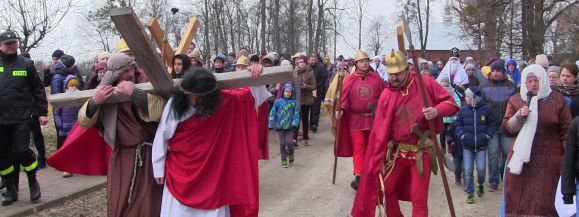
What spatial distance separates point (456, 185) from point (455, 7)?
2349 cm

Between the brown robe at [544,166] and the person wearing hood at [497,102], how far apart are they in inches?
98.2

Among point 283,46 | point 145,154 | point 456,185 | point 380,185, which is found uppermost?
point 283,46

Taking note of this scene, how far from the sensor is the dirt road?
21.9ft

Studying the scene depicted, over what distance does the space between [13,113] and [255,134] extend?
9.78 feet

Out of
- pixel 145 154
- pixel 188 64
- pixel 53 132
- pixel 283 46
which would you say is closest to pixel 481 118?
pixel 188 64

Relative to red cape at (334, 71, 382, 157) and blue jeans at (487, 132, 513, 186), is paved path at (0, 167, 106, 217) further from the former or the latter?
blue jeans at (487, 132, 513, 186)

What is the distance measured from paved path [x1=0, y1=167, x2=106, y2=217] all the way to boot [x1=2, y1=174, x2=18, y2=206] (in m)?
0.06

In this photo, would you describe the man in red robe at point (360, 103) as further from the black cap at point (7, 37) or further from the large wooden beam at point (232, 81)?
the black cap at point (7, 37)

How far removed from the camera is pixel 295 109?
10023 mm

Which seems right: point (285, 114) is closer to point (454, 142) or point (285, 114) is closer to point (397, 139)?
point (454, 142)

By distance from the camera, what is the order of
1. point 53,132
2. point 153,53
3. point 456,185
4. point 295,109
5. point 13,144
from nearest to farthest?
1. point 153,53
2. point 13,144
3. point 456,185
4. point 295,109
5. point 53,132

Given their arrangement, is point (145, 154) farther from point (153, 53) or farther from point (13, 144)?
point (13, 144)

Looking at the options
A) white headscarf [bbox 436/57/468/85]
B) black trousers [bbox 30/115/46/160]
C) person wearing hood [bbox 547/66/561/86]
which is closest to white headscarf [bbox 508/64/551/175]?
person wearing hood [bbox 547/66/561/86]

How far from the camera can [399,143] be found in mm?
5320
